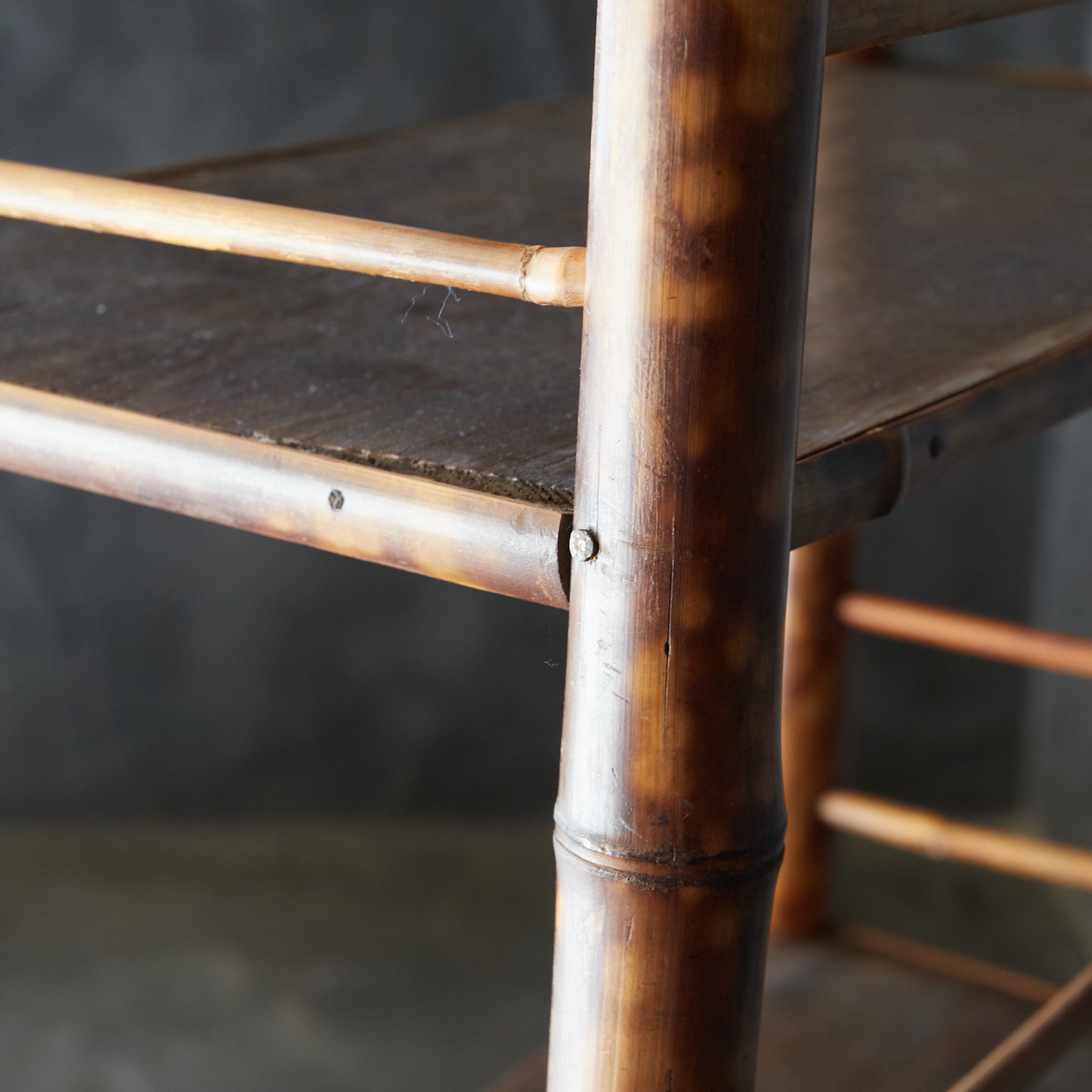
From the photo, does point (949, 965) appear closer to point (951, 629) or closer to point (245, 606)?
point (951, 629)

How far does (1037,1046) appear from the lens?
0.97 metres

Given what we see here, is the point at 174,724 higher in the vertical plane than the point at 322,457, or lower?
lower

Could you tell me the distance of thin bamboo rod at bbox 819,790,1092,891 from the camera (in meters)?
1.16

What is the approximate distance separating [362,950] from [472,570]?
1648 mm

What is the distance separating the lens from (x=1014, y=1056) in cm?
95

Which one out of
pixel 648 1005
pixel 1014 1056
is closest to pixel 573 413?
pixel 648 1005

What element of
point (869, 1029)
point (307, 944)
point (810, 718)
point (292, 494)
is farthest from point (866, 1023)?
point (307, 944)

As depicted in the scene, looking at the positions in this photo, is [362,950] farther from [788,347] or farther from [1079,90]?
[788,347]

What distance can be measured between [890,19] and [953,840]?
85 cm

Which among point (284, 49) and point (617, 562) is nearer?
point (617, 562)

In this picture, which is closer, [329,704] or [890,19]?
[890,19]

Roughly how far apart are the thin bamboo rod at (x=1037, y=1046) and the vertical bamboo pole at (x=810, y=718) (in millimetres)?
243

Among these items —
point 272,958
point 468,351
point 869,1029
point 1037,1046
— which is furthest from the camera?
point 272,958

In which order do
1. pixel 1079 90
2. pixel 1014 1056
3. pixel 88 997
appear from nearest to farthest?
1. pixel 1014 1056
2. pixel 1079 90
3. pixel 88 997
